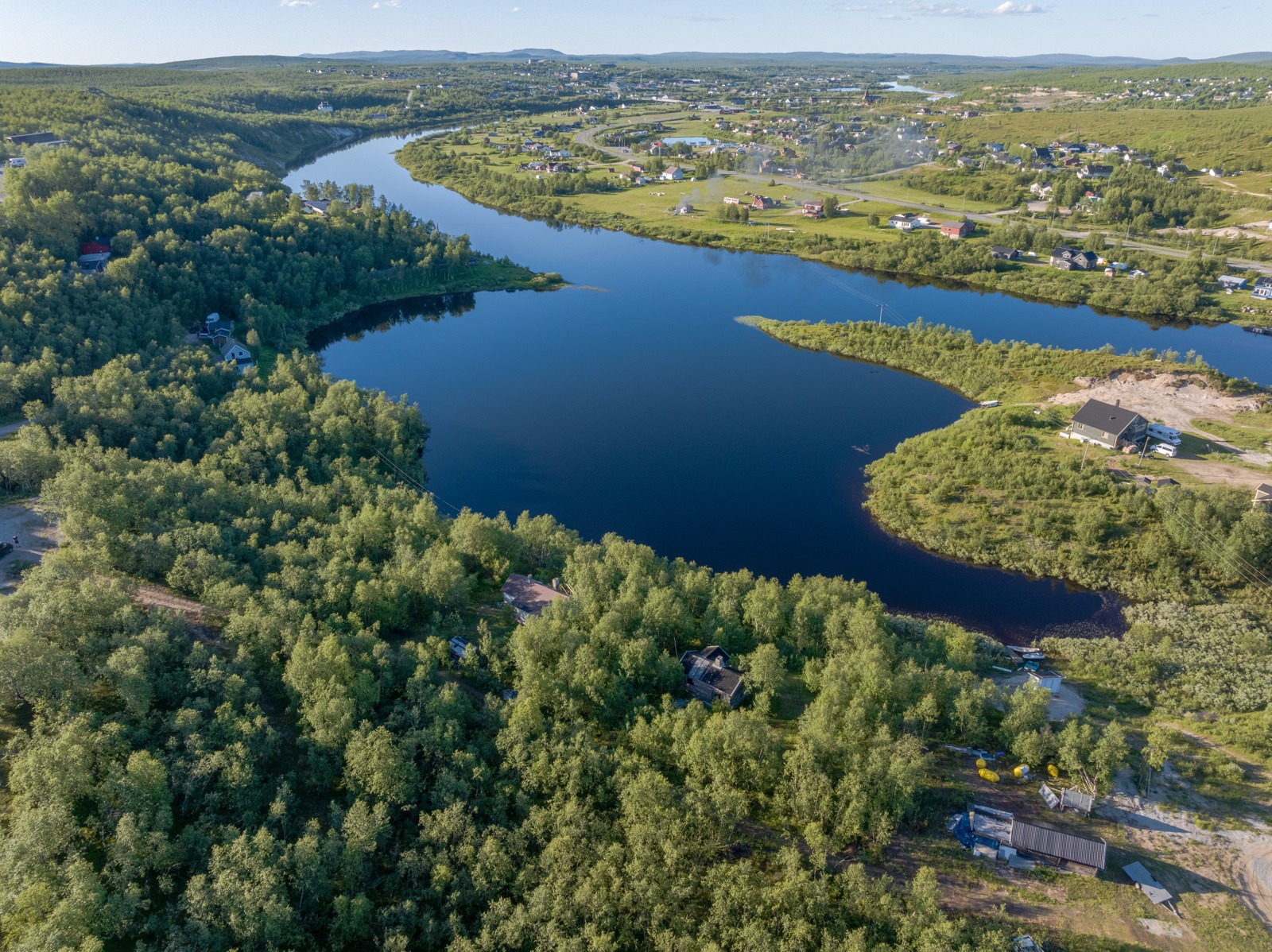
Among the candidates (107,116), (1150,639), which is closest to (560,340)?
(1150,639)

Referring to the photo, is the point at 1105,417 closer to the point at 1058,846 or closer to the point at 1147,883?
the point at 1147,883

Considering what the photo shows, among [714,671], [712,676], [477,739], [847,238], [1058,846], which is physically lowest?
[1058,846]

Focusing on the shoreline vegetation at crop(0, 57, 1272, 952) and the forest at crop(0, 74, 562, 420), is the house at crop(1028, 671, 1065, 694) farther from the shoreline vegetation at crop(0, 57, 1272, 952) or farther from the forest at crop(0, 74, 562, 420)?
the forest at crop(0, 74, 562, 420)

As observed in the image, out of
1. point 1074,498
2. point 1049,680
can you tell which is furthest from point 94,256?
point 1074,498

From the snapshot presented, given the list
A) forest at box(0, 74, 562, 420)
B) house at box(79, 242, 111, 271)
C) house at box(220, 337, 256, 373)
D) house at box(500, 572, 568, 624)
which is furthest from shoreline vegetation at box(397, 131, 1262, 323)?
house at box(500, 572, 568, 624)

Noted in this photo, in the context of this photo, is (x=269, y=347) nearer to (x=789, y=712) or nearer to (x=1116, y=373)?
(x=789, y=712)

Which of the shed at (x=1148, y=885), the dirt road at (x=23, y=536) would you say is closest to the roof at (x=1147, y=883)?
the shed at (x=1148, y=885)
